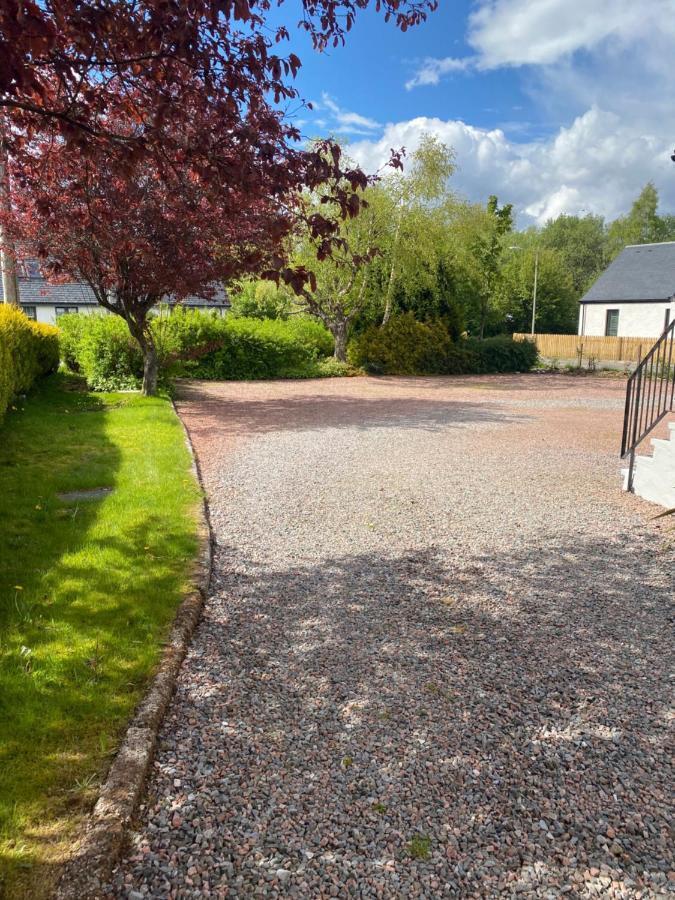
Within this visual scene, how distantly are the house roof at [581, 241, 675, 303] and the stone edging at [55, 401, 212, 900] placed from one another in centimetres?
3584

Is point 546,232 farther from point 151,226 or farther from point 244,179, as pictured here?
point 244,179

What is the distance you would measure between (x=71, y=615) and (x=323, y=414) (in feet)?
32.5

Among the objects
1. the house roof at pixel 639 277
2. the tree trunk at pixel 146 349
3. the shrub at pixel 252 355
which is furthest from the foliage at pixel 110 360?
the house roof at pixel 639 277

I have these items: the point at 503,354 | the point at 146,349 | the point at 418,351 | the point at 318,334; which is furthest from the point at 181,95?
the point at 503,354

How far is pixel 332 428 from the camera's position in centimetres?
1162

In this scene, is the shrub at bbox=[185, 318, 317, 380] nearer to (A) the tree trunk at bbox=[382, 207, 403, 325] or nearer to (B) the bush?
(A) the tree trunk at bbox=[382, 207, 403, 325]

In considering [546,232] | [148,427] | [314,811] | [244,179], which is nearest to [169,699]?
[314,811]

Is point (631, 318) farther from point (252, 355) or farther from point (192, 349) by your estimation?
point (192, 349)

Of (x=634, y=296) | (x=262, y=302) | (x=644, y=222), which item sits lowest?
(x=262, y=302)

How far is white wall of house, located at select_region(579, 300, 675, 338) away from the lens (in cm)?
3378

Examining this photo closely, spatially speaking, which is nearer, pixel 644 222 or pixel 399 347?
pixel 399 347

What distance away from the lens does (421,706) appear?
10.1 ft

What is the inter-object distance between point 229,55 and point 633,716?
402 centimetres

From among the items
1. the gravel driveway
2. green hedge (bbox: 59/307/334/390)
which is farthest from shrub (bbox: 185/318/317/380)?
the gravel driveway
